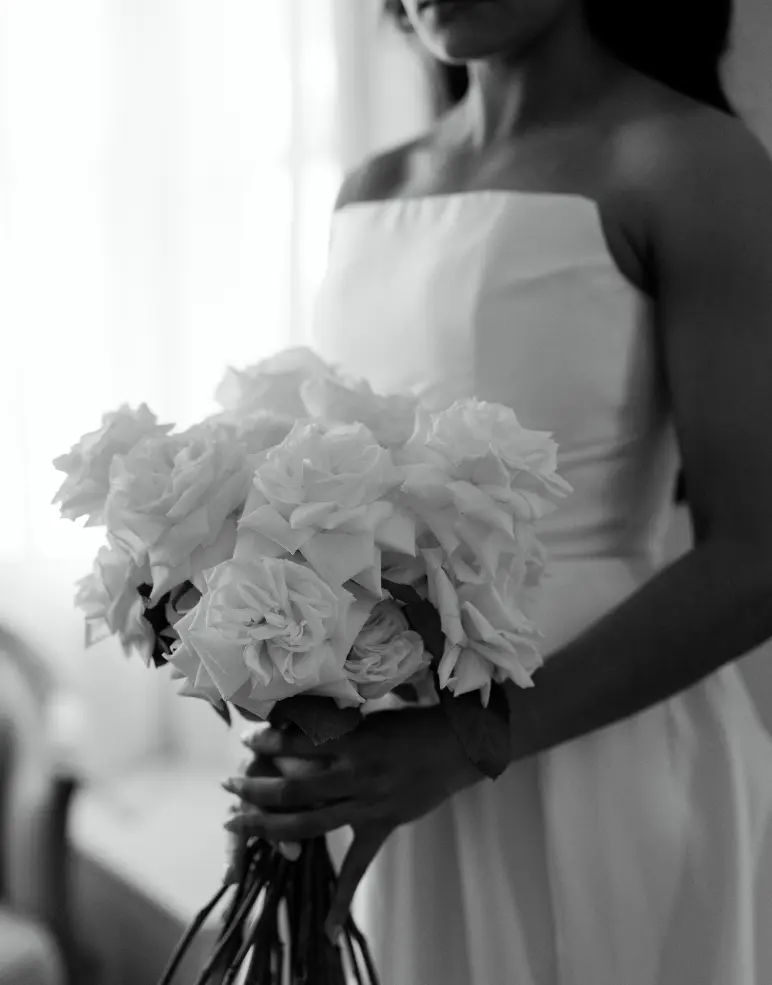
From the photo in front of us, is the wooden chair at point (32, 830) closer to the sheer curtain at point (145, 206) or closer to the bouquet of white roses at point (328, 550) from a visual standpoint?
the sheer curtain at point (145, 206)

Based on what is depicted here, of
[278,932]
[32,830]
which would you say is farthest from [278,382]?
[32,830]

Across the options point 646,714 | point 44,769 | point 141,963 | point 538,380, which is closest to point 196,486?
point 538,380

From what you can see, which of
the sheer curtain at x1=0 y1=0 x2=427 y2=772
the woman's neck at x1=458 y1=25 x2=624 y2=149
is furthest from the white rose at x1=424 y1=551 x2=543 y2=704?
the sheer curtain at x1=0 y1=0 x2=427 y2=772

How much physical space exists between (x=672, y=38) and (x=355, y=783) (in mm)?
761

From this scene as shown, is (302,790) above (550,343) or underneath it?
underneath

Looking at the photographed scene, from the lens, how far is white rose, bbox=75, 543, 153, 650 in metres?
0.66

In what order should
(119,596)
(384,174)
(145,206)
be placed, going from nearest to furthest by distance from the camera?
1. (119,596)
2. (384,174)
3. (145,206)

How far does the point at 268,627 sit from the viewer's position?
1.85 feet

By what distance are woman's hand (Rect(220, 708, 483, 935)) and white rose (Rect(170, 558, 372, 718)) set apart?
0.47ft

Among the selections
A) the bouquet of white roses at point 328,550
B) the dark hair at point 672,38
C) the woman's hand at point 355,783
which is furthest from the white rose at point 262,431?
the dark hair at point 672,38

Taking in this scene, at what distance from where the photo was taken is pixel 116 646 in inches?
85.1

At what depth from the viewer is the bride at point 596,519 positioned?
754 millimetres

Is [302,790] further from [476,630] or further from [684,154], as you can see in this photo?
[684,154]

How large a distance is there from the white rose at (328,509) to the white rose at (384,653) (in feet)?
0.13
